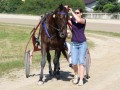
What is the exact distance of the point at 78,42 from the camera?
32.4ft

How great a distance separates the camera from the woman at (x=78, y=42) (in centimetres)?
967

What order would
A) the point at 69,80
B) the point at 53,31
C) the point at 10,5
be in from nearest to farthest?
the point at 53,31
the point at 69,80
the point at 10,5

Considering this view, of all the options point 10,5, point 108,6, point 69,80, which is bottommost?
point 10,5

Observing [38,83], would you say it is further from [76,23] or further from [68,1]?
[68,1]

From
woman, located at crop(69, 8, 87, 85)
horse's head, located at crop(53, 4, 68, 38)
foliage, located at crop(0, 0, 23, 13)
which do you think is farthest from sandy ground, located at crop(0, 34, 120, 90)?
foliage, located at crop(0, 0, 23, 13)

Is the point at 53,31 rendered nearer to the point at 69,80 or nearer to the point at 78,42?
the point at 78,42

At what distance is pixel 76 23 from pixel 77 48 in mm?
686

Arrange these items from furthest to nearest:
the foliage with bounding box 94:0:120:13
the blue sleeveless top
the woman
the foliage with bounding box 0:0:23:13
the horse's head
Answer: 1. the foliage with bounding box 0:0:23:13
2. the foliage with bounding box 94:0:120:13
3. the blue sleeveless top
4. the woman
5. the horse's head

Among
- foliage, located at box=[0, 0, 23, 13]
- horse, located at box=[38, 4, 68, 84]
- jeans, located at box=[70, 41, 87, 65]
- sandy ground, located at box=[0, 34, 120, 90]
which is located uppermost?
horse, located at box=[38, 4, 68, 84]

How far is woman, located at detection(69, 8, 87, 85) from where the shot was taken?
9.67 metres

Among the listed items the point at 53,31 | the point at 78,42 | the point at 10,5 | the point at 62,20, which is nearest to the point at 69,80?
the point at 78,42

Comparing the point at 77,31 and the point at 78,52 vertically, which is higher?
the point at 77,31

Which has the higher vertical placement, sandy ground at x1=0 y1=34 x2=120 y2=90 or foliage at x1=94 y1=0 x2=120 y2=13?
sandy ground at x1=0 y1=34 x2=120 y2=90

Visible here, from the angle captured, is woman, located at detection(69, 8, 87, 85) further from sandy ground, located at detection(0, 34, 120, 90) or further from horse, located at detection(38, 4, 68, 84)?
sandy ground, located at detection(0, 34, 120, 90)
